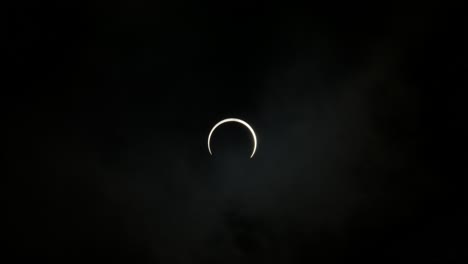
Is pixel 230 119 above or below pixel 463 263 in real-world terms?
above

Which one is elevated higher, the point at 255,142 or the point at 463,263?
the point at 255,142

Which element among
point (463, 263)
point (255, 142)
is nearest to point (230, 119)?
point (255, 142)

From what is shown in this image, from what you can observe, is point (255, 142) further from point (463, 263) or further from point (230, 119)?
point (463, 263)
